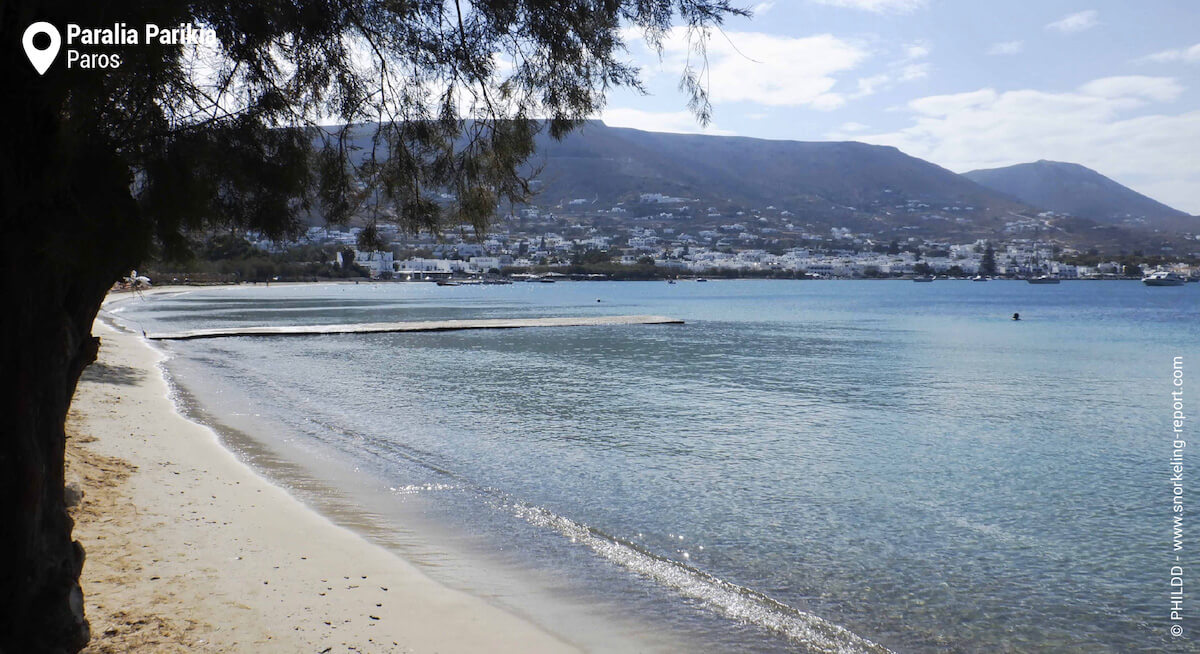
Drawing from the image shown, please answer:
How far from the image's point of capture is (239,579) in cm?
619

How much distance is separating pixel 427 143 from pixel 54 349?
2.56 m

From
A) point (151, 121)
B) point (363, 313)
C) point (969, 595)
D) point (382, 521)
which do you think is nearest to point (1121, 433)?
point (969, 595)

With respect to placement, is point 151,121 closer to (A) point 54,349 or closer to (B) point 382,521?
(A) point 54,349

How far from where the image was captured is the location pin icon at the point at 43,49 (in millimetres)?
3137

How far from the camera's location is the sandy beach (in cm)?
517

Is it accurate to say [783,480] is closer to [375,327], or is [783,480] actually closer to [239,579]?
[239,579]

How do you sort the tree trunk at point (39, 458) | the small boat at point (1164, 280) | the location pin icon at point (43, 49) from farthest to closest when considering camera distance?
the small boat at point (1164, 280), the tree trunk at point (39, 458), the location pin icon at point (43, 49)

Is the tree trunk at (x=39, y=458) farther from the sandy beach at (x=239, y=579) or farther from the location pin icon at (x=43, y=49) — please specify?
the sandy beach at (x=239, y=579)

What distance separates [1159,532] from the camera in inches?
361

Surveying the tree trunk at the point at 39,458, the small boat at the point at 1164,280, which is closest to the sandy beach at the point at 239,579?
the tree trunk at the point at 39,458

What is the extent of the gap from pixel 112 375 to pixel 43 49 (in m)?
19.4

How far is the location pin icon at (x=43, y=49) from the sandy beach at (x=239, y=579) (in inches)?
128

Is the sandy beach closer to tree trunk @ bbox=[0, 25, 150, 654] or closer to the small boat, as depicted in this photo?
tree trunk @ bbox=[0, 25, 150, 654]

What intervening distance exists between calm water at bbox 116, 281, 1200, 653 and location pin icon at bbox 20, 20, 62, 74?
512 cm
